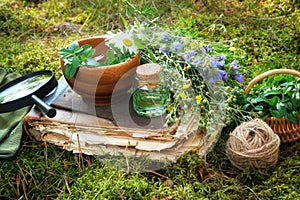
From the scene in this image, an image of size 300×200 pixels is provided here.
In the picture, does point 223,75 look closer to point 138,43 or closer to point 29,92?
point 138,43

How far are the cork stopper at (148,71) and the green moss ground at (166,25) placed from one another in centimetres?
34

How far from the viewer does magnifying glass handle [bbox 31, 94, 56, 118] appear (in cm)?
161

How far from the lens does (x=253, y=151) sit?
4.84 ft

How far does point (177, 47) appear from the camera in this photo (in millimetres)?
1749

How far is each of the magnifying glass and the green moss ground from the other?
0.18 metres

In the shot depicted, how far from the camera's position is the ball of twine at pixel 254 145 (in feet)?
4.86

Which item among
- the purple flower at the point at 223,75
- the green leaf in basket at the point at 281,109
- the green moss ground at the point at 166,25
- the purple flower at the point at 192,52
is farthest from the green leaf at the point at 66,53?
the green leaf in basket at the point at 281,109

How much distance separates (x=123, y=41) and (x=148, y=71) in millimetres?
215

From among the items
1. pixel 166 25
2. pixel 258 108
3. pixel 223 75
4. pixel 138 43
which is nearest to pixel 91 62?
pixel 138 43

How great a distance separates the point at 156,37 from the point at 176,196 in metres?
0.71

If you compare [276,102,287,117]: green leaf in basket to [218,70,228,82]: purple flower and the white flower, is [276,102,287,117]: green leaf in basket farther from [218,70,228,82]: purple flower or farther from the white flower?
the white flower

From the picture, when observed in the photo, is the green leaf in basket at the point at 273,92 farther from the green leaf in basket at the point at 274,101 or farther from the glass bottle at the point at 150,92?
the glass bottle at the point at 150,92

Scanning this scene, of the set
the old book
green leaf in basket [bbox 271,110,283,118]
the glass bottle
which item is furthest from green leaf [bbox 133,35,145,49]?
green leaf in basket [bbox 271,110,283,118]

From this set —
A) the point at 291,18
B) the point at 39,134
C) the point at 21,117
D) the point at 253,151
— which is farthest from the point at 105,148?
the point at 291,18
